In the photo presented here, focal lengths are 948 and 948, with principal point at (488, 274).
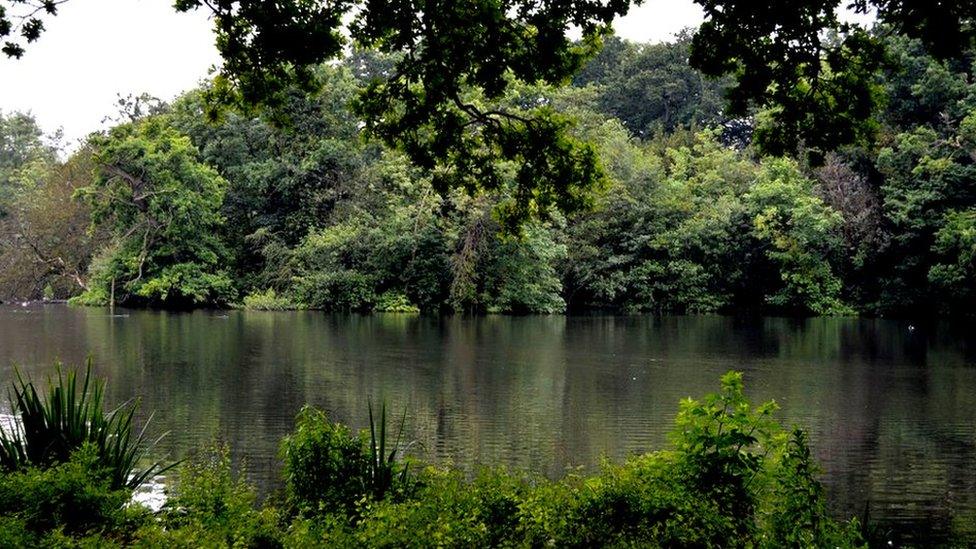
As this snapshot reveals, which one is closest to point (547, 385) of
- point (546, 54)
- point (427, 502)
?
point (546, 54)

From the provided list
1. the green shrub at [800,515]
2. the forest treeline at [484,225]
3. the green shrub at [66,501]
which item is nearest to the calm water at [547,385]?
the green shrub at [800,515]

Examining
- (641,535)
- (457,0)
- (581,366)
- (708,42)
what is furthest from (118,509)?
(581,366)

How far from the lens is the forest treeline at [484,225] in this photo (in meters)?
44.7

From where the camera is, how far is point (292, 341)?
2941 centimetres

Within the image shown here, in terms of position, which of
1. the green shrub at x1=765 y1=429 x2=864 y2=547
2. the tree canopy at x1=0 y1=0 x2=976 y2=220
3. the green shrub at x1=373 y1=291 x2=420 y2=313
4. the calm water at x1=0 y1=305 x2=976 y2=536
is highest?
the tree canopy at x1=0 y1=0 x2=976 y2=220

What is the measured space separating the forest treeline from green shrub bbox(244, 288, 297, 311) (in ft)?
0.35

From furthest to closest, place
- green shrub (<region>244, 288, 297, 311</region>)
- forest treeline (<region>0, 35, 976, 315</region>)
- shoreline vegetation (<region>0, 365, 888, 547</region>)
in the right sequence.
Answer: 1. green shrub (<region>244, 288, 297, 311</region>)
2. forest treeline (<region>0, 35, 976, 315</region>)
3. shoreline vegetation (<region>0, 365, 888, 547</region>)

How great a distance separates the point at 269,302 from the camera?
1903 inches

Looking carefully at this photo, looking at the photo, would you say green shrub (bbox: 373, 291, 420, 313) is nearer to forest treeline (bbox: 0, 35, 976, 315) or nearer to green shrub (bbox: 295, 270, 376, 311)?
forest treeline (bbox: 0, 35, 976, 315)

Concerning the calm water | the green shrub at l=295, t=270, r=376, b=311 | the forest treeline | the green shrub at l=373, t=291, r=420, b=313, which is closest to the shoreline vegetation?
the calm water

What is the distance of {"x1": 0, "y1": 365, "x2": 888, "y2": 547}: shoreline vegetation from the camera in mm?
5695

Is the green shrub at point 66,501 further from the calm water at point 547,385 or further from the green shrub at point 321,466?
the calm water at point 547,385

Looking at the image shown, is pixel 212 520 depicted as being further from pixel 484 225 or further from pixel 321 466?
pixel 484 225

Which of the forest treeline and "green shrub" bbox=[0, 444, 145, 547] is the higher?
the forest treeline
